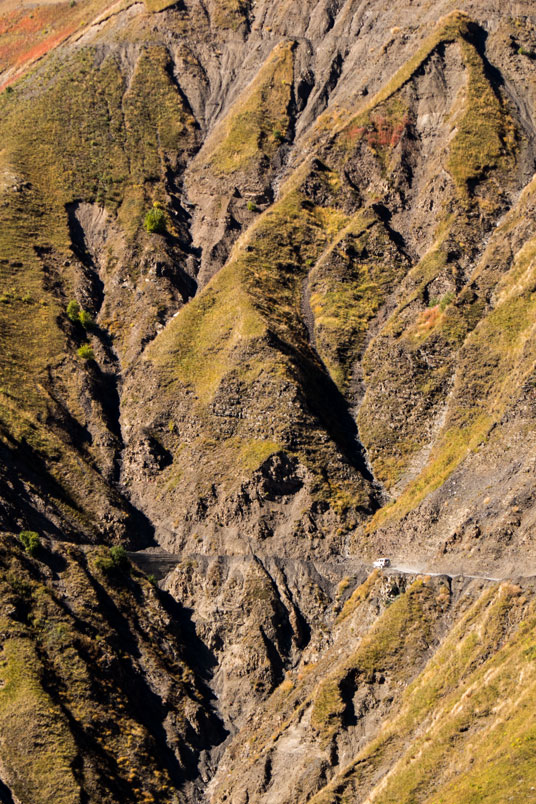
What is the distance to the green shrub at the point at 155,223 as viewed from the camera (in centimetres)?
11694

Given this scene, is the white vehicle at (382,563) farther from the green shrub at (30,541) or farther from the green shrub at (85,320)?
the green shrub at (85,320)

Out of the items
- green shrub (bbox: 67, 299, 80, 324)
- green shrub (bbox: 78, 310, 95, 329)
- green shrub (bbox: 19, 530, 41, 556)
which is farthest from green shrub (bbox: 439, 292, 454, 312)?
green shrub (bbox: 19, 530, 41, 556)

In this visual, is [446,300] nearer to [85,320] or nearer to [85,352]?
[85,352]

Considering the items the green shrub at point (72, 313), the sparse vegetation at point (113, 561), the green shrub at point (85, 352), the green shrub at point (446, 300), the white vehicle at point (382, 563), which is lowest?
the white vehicle at point (382, 563)

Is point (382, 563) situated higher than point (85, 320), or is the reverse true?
point (85, 320)

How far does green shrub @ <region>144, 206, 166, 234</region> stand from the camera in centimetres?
11694

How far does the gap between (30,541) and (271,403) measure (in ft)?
87.1

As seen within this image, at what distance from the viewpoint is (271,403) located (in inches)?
3590

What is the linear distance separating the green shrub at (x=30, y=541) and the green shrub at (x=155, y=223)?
50915 mm

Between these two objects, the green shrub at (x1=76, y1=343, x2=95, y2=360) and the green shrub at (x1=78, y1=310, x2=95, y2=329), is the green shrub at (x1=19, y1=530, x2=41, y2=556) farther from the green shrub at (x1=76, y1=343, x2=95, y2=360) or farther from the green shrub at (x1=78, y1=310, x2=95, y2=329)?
the green shrub at (x1=78, y1=310, x2=95, y2=329)

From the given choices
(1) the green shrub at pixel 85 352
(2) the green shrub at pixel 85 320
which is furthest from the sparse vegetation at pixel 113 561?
(2) the green shrub at pixel 85 320

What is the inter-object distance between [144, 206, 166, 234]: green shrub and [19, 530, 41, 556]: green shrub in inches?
2005

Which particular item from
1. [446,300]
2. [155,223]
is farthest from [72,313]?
[446,300]

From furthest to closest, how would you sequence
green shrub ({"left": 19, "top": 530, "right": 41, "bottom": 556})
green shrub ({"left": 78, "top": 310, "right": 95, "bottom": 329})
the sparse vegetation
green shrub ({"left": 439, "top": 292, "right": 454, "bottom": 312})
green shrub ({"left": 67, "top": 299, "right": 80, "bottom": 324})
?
green shrub ({"left": 67, "top": 299, "right": 80, "bottom": 324}) → green shrub ({"left": 78, "top": 310, "right": 95, "bottom": 329}) → green shrub ({"left": 439, "top": 292, "right": 454, "bottom": 312}) → the sparse vegetation → green shrub ({"left": 19, "top": 530, "right": 41, "bottom": 556})
